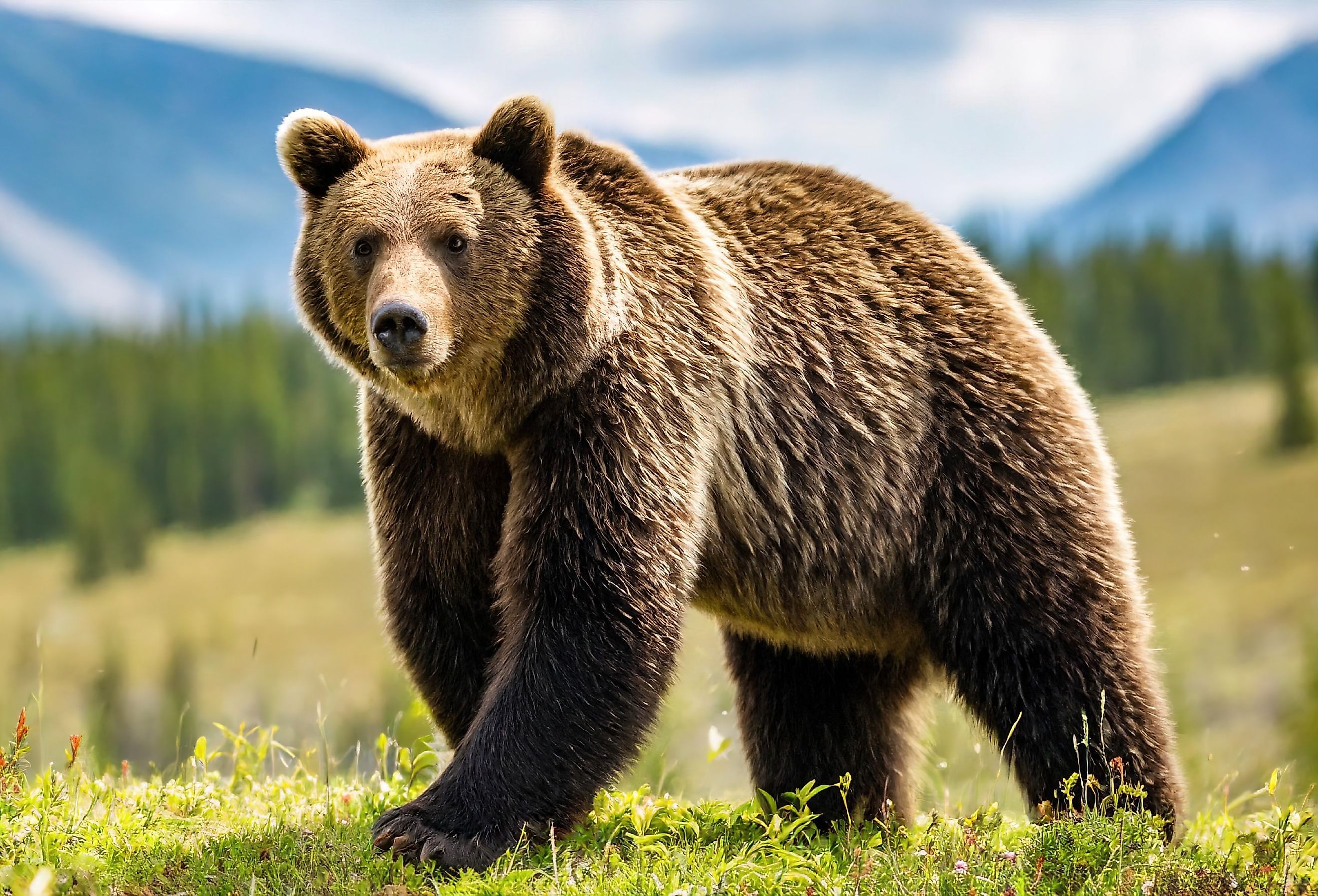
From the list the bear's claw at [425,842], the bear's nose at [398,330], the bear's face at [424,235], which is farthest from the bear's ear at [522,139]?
the bear's claw at [425,842]

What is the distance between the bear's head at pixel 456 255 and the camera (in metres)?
4.98

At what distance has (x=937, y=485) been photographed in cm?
577

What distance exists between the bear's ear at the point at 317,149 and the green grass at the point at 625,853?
93.6 inches

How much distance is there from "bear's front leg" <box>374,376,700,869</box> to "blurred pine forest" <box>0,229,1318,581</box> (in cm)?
9473

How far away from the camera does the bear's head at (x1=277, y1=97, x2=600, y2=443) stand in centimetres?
498

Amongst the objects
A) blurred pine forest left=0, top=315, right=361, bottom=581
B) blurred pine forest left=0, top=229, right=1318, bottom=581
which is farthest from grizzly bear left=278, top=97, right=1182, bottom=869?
blurred pine forest left=0, top=315, right=361, bottom=581

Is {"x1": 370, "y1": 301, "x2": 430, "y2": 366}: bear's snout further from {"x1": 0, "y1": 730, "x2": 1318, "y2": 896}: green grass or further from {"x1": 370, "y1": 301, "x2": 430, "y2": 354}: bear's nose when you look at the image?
{"x1": 0, "y1": 730, "x2": 1318, "y2": 896}: green grass

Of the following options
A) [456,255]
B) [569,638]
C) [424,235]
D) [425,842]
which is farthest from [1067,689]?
[424,235]

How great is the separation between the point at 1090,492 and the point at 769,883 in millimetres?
2455

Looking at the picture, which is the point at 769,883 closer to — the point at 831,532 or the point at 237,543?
the point at 831,532

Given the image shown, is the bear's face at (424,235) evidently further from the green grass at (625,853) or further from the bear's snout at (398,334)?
the green grass at (625,853)

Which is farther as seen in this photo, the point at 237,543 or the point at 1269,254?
the point at 237,543

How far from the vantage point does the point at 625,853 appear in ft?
16.6

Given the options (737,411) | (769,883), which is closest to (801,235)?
(737,411)
